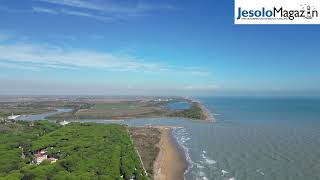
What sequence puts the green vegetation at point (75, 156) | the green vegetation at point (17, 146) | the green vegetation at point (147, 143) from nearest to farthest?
the green vegetation at point (75, 156) → the green vegetation at point (17, 146) → the green vegetation at point (147, 143)

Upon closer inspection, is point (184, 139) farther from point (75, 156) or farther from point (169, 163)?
point (75, 156)

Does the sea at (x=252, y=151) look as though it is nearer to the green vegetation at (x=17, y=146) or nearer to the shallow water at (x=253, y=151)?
the shallow water at (x=253, y=151)

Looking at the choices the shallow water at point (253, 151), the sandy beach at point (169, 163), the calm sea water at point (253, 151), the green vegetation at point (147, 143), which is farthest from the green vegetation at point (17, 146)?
the shallow water at point (253, 151)

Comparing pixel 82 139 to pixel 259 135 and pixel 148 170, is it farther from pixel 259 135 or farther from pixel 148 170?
pixel 259 135

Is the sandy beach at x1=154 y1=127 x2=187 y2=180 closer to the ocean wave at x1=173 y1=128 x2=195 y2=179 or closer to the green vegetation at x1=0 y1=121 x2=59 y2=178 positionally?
the ocean wave at x1=173 y1=128 x2=195 y2=179

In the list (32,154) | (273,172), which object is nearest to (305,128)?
(273,172)

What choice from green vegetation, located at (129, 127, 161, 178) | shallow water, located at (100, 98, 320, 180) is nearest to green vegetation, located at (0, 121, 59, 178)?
green vegetation, located at (129, 127, 161, 178)

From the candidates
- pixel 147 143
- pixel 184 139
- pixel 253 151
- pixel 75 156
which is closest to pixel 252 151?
pixel 253 151
